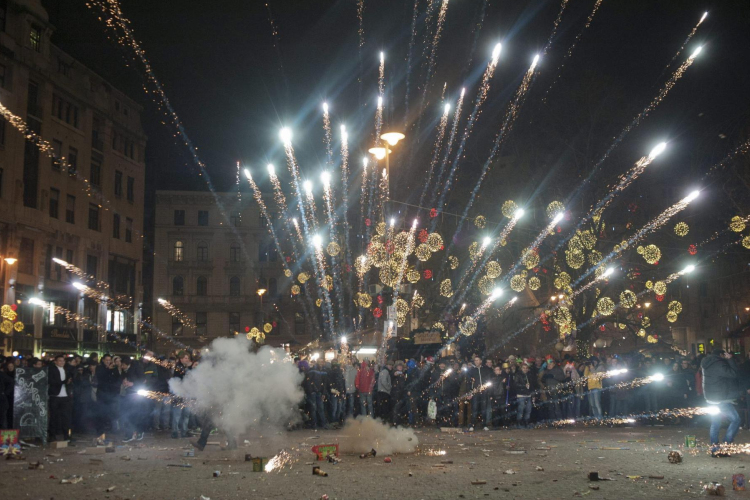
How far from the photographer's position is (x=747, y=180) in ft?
71.3

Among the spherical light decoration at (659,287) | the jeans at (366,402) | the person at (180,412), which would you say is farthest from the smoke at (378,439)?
the spherical light decoration at (659,287)

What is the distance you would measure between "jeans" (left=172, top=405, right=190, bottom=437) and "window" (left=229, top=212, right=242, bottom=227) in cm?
5942

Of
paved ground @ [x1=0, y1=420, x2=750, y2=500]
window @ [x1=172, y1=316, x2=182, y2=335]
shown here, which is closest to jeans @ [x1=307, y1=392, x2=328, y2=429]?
paved ground @ [x1=0, y1=420, x2=750, y2=500]

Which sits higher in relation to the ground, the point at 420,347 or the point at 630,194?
the point at 630,194

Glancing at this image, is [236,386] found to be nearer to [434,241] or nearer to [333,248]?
[434,241]

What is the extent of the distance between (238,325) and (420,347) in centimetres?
4942

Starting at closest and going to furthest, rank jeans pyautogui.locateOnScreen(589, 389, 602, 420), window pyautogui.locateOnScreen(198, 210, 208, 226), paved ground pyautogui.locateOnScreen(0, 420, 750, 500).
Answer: paved ground pyautogui.locateOnScreen(0, 420, 750, 500)
jeans pyautogui.locateOnScreen(589, 389, 602, 420)
window pyautogui.locateOnScreen(198, 210, 208, 226)

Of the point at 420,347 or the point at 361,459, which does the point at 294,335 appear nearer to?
the point at 420,347

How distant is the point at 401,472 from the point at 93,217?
43593 mm

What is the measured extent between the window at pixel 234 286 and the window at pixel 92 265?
25.7 meters

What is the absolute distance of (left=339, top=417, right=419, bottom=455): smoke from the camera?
12.7 m

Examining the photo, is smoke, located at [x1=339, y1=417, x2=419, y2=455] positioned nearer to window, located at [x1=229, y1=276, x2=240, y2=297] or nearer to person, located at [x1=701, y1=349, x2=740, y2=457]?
person, located at [x1=701, y1=349, x2=740, y2=457]

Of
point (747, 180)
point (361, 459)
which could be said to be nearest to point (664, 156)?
point (747, 180)

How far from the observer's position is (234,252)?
75.3 metres
